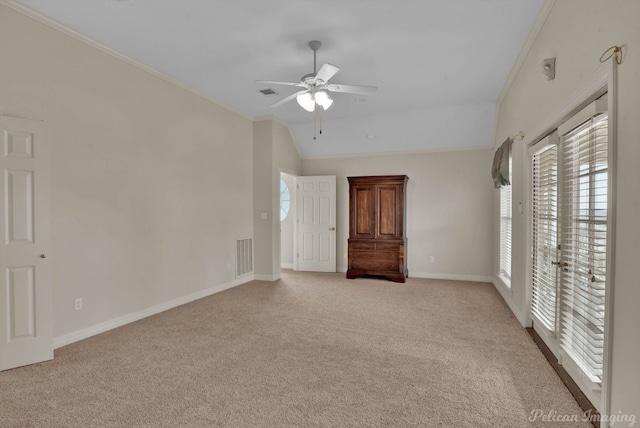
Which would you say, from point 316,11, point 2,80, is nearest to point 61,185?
point 2,80

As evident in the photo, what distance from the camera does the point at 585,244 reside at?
2246 millimetres

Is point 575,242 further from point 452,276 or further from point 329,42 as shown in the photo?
point 452,276

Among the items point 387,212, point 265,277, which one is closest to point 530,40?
point 387,212

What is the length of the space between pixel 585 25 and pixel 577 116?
549mm

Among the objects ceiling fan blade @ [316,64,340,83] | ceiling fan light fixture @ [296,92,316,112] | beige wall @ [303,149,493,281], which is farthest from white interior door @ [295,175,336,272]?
ceiling fan blade @ [316,64,340,83]

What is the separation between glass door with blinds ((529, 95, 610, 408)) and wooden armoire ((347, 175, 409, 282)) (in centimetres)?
289

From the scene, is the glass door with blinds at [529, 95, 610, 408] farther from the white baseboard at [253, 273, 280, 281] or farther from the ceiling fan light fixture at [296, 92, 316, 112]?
the white baseboard at [253, 273, 280, 281]

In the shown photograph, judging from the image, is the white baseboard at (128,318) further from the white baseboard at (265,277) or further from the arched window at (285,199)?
the arched window at (285,199)

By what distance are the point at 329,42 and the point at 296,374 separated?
3.02 meters

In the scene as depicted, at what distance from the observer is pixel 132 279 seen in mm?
3865

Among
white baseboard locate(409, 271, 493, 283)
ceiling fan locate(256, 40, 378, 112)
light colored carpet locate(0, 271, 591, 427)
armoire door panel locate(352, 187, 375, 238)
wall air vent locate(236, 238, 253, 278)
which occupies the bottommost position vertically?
light colored carpet locate(0, 271, 591, 427)

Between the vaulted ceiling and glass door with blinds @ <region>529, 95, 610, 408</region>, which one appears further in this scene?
the vaulted ceiling

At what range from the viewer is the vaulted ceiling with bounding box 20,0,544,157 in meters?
2.85

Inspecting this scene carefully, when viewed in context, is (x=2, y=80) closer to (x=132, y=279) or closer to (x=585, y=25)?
(x=132, y=279)
